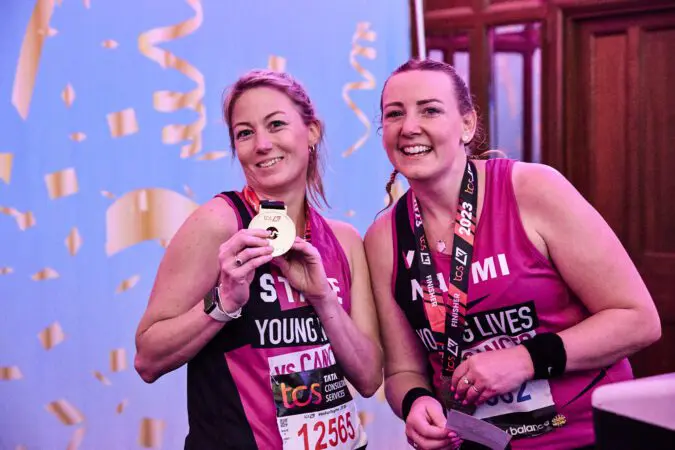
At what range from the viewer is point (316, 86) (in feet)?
12.1

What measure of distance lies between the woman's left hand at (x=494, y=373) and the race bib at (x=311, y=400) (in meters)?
0.31

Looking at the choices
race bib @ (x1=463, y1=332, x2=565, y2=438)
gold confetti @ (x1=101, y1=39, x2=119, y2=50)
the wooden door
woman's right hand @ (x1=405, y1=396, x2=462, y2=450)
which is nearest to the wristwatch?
woman's right hand @ (x1=405, y1=396, x2=462, y2=450)

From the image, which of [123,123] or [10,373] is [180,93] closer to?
[123,123]

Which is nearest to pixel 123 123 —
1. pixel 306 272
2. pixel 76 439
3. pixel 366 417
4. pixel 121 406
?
pixel 121 406

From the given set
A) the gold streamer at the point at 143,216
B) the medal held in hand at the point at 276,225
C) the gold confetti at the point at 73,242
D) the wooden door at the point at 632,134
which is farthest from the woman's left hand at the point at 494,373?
the wooden door at the point at 632,134

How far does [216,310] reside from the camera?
1775 mm

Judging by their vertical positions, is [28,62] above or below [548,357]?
above

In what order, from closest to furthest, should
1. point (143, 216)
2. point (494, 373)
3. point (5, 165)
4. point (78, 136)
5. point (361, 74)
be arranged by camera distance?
point (494, 373)
point (5, 165)
point (78, 136)
point (143, 216)
point (361, 74)

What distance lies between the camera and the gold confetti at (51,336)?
311cm

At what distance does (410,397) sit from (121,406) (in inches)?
64.5

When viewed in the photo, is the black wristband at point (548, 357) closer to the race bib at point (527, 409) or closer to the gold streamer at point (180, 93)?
the race bib at point (527, 409)

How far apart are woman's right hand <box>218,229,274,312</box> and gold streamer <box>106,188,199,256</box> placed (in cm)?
156

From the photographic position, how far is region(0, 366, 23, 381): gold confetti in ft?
10.1

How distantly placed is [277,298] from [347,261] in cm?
30
